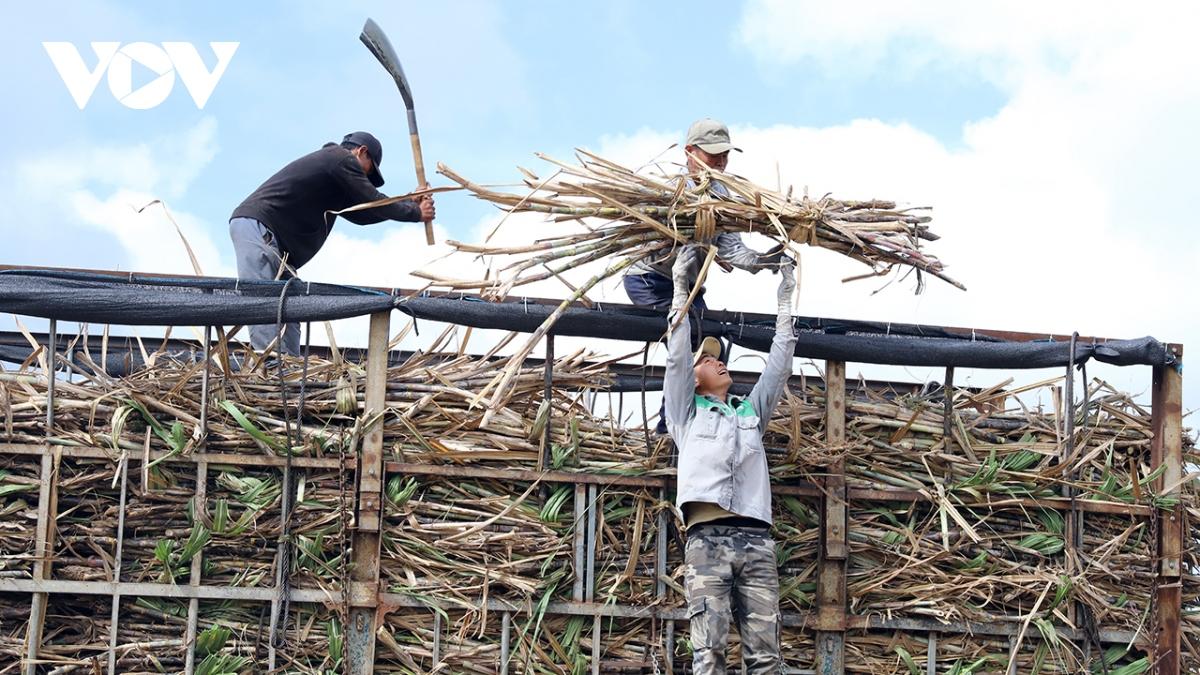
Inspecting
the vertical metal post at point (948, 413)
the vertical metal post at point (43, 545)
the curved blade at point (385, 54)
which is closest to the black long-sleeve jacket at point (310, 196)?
the curved blade at point (385, 54)

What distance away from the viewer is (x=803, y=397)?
232 inches

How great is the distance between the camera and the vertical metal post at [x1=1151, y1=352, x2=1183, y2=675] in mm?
5781

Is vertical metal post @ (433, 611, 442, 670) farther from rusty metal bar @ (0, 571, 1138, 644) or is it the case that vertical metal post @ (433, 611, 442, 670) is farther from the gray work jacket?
the gray work jacket

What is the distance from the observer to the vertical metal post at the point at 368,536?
5.25 meters

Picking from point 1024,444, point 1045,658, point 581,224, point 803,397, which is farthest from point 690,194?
point 1045,658

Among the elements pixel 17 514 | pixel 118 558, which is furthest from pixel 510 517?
pixel 17 514

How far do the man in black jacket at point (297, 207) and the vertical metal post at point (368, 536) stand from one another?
1411 millimetres

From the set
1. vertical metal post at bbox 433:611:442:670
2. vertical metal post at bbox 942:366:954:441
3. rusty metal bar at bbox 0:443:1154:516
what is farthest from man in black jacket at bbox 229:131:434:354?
vertical metal post at bbox 942:366:954:441

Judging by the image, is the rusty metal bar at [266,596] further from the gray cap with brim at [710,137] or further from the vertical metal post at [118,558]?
the gray cap with brim at [710,137]

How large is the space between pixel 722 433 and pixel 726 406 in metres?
0.20

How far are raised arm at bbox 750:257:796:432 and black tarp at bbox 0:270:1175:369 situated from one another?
1.02ft

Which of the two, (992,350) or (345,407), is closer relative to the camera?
(345,407)

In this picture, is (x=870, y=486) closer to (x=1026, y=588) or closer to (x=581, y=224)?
(x=1026, y=588)

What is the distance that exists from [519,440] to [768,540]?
3.89 feet
